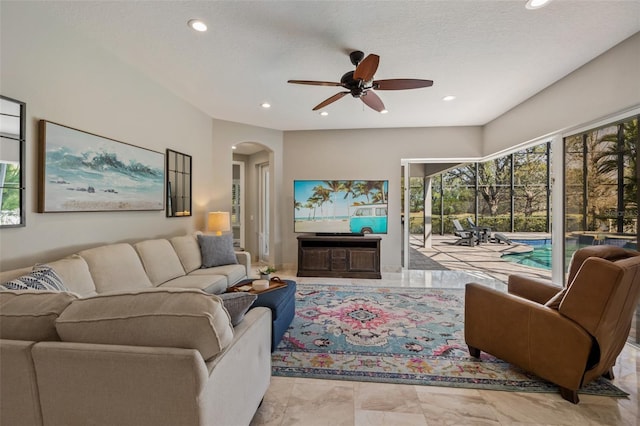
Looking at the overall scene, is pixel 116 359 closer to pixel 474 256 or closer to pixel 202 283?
pixel 202 283

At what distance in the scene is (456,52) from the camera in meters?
2.54

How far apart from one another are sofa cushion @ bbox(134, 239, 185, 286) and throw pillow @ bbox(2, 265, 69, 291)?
0.87 metres

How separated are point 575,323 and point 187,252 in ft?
11.9

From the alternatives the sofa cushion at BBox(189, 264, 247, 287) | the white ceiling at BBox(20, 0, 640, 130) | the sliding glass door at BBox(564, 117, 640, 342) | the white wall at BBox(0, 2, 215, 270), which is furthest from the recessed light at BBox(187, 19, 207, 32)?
the sliding glass door at BBox(564, 117, 640, 342)

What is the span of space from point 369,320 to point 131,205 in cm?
294

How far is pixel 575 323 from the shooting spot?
1.63 m

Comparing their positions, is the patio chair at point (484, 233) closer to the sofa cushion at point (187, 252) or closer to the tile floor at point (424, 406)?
the tile floor at point (424, 406)

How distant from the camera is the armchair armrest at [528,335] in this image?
1.63 metres

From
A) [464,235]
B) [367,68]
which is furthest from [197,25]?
[464,235]

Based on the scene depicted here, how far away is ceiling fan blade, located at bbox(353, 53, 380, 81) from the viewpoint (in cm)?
205

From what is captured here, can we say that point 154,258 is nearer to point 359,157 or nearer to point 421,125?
point 359,157

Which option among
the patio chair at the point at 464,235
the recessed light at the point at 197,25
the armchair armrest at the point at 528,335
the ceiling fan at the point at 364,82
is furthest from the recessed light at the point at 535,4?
the patio chair at the point at 464,235

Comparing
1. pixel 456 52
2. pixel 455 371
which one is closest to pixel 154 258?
pixel 455 371

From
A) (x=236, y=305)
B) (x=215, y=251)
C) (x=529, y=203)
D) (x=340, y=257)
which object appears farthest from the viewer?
(x=529, y=203)
